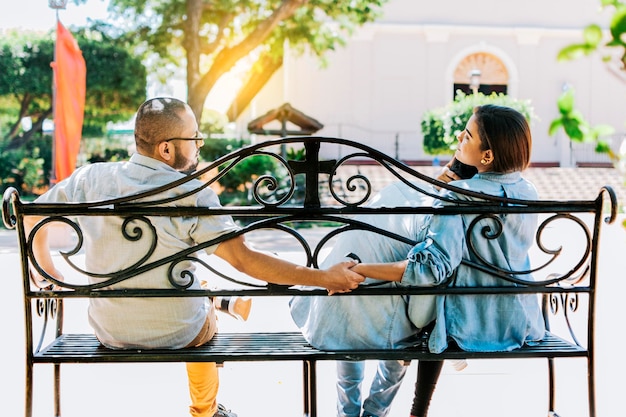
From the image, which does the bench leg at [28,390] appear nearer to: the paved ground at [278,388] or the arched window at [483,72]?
the paved ground at [278,388]

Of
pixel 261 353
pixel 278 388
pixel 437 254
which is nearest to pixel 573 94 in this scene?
pixel 437 254

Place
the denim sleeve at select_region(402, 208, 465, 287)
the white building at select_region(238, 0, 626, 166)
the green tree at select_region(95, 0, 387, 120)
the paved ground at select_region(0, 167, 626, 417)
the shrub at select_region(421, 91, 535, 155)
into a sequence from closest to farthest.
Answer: the denim sleeve at select_region(402, 208, 465, 287) < the paved ground at select_region(0, 167, 626, 417) < the green tree at select_region(95, 0, 387, 120) < the shrub at select_region(421, 91, 535, 155) < the white building at select_region(238, 0, 626, 166)

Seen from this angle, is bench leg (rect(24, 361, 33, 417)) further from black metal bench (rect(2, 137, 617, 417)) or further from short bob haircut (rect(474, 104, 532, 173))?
short bob haircut (rect(474, 104, 532, 173))

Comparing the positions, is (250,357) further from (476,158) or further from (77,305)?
(77,305)

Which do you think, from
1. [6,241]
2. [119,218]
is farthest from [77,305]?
[6,241]

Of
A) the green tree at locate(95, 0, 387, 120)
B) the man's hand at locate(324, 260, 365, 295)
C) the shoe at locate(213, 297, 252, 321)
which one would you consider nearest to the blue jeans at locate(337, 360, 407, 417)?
the shoe at locate(213, 297, 252, 321)

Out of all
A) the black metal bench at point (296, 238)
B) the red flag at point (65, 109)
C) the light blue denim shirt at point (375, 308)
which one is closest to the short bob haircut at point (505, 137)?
the black metal bench at point (296, 238)

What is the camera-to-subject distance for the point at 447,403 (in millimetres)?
3561

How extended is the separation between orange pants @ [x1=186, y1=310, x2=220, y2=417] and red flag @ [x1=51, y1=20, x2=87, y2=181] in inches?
318

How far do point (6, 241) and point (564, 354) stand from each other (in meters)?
11.4

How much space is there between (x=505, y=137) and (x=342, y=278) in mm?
729

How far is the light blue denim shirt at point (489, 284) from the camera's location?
7.91 ft

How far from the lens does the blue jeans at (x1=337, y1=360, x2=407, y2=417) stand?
8.97 ft

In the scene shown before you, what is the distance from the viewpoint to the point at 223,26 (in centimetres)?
1733
